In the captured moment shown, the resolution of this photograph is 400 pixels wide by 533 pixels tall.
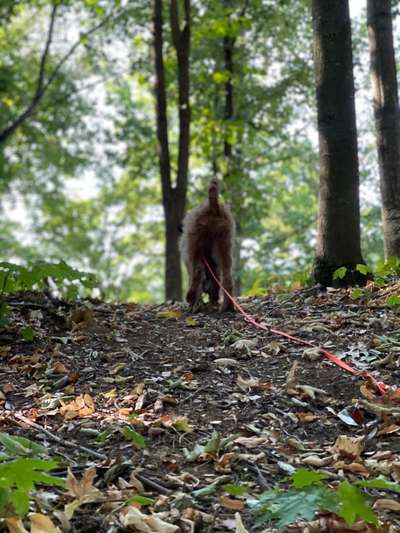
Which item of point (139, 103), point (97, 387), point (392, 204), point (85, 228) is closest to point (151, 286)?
point (85, 228)

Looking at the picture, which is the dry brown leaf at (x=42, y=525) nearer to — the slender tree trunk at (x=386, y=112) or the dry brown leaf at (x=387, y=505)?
the dry brown leaf at (x=387, y=505)

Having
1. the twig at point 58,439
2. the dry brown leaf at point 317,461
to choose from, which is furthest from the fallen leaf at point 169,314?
the dry brown leaf at point 317,461

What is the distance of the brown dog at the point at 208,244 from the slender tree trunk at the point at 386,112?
1.78 metres

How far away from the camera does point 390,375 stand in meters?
4.12

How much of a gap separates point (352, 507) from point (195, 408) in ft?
5.54

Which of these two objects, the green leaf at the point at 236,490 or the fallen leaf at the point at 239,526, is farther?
the green leaf at the point at 236,490

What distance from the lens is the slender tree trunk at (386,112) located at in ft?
23.1

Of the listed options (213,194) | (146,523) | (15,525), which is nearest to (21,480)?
(15,525)

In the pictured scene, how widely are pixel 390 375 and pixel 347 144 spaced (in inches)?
113

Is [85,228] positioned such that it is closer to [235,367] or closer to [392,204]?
[392,204]

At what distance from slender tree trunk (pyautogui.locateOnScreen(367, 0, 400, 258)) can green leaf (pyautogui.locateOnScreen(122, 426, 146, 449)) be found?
14.7 ft

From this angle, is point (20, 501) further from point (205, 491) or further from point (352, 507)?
point (352, 507)

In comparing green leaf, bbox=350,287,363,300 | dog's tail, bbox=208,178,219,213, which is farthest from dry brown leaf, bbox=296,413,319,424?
dog's tail, bbox=208,178,219,213

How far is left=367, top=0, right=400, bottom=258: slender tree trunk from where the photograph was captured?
703 cm
